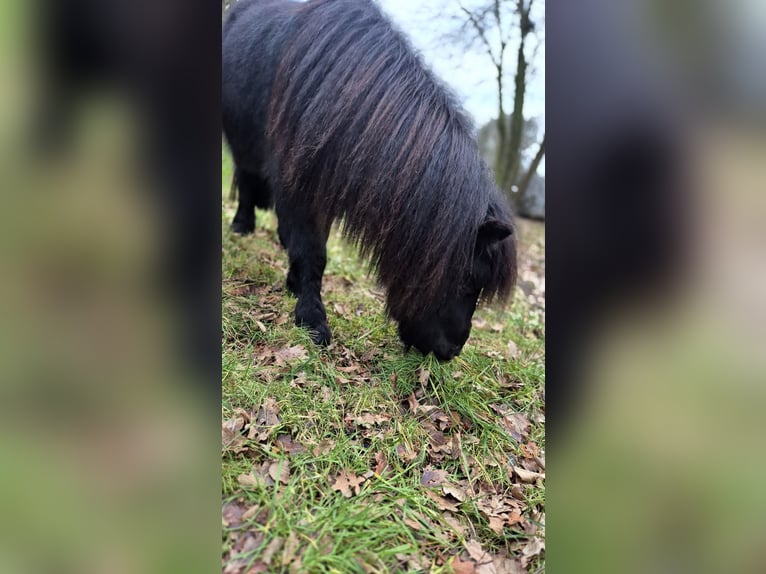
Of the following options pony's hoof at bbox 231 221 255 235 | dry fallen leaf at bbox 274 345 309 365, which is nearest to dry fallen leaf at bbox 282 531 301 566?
dry fallen leaf at bbox 274 345 309 365

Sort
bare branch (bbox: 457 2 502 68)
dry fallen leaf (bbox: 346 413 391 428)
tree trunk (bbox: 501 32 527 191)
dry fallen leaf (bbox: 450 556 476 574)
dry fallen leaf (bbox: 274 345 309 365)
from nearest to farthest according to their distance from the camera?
dry fallen leaf (bbox: 450 556 476 574) → dry fallen leaf (bbox: 346 413 391 428) → dry fallen leaf (bbox: 274 345 309 365) → bare branch (bbox: 457 2 502 68) → tree trunk (bbox: 501 32 527 191)

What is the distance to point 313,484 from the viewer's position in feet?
5.99

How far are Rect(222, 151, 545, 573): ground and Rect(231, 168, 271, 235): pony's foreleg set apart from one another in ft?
3.38

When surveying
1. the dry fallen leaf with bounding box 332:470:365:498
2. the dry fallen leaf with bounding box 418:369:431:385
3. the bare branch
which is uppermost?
the bare branch

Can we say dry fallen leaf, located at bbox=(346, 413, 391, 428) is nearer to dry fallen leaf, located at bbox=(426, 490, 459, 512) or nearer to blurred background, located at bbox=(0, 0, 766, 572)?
dry fallen leaf, located at bbox=(426, 490, 459, 512)

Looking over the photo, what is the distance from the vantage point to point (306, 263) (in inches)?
112

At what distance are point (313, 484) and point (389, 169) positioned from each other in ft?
5.16

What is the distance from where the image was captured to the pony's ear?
2.28 metres

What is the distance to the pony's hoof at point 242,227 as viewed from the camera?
3.68 m

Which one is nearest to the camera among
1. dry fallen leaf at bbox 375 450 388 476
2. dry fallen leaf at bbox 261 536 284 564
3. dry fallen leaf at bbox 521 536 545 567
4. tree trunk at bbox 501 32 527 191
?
dry fallen leaf at bbox 261 536 284 564
